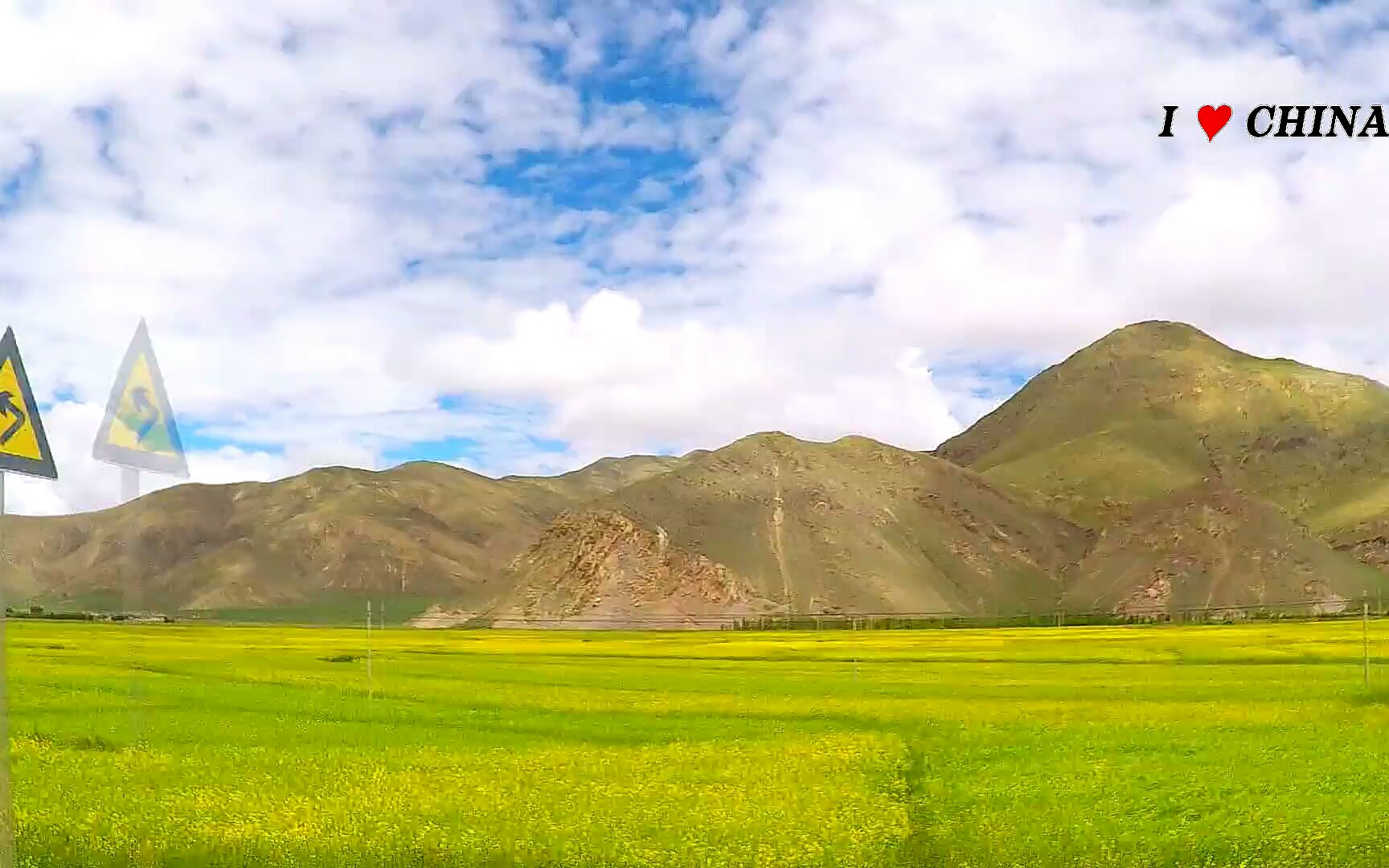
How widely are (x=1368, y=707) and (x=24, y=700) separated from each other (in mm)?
56811

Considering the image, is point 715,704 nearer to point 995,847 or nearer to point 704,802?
point 704,802

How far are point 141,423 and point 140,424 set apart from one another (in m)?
0.02

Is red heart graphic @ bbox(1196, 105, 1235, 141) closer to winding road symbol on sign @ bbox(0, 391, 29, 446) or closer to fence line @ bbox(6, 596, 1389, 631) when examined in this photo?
winding road symbol on sign @ bbox(0, 391, 29, 446)

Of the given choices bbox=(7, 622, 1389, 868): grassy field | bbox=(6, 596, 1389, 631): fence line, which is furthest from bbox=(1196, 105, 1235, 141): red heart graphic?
bbox=(6, 596, 1389, 631): fence line

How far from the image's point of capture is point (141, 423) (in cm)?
1697

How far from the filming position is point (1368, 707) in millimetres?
47031

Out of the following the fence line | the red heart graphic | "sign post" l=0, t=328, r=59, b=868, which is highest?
the red heart graphic

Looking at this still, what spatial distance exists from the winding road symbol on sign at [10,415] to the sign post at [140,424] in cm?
173

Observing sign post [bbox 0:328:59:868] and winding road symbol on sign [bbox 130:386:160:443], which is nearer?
sign post [bbox 0:328:59:868]

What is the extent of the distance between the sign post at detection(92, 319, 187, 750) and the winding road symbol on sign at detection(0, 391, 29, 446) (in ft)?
5.67

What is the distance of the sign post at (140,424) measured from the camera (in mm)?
16484

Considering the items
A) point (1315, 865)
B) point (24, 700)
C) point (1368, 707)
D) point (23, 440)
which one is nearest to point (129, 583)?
point (23, 440)

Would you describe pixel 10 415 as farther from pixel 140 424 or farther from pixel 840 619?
pixel 840 619

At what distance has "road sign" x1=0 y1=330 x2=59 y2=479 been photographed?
14.5 metres
